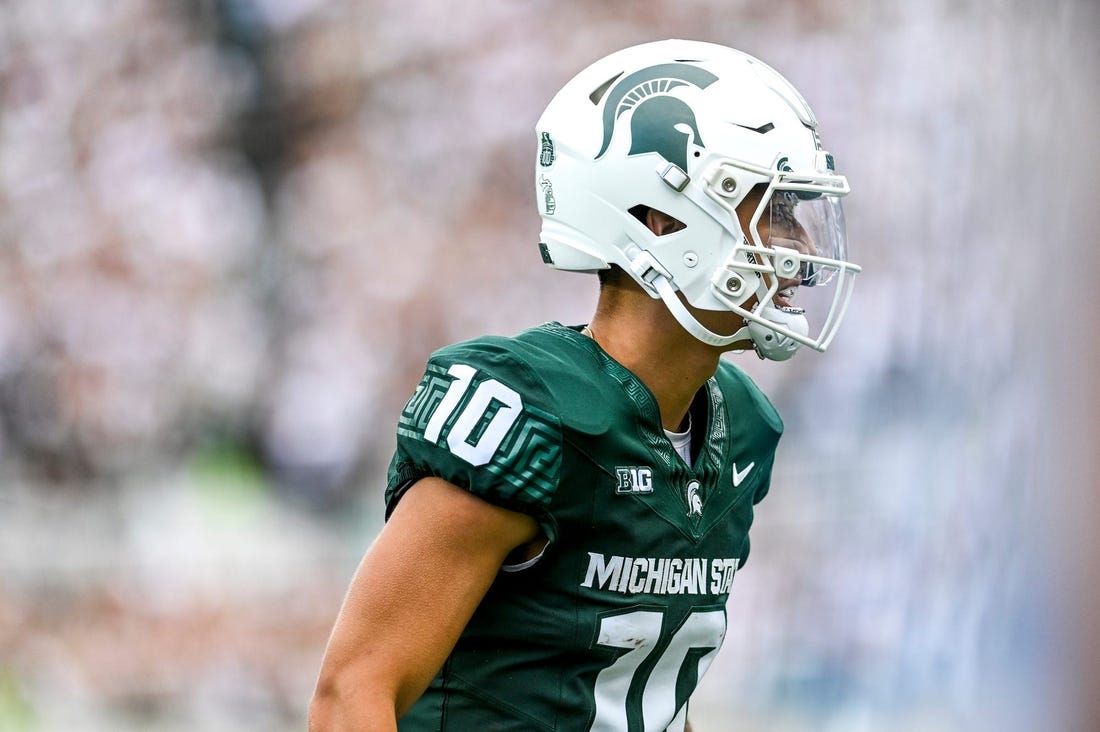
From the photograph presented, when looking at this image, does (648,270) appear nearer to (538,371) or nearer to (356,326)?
(538,371)

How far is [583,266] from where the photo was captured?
162 centimetres

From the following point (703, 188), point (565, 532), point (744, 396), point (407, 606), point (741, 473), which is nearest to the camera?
point (407, 606)

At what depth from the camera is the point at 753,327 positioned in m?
1.59

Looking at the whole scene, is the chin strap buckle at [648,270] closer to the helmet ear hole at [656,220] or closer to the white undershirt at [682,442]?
the helmet ear hole at [656,220]

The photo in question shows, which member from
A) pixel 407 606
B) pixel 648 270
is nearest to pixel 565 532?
pixel 407 606

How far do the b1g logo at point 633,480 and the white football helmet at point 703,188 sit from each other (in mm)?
187

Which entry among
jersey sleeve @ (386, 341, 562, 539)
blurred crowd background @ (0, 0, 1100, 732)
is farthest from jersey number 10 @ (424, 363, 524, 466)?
blurred crowd background @ (0, 0, 1100, 732)

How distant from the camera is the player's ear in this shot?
62.5 inches

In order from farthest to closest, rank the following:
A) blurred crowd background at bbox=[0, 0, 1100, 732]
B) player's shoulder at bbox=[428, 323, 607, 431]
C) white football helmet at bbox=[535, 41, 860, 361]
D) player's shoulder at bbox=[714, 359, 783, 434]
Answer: blurred crowd background at bbox=[0, 0, 1100, 732]
player's shoulder at bbox=[714, 359, 783, 434]
white football helmet at bbox=[535, 41, 860, 361]
player's shoulder at bbox=[428, 323, 607, 431]

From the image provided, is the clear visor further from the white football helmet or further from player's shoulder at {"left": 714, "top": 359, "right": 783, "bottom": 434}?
player's shoulder at {"left": 714, "top": 359, "right": 783, "bottom": 434}

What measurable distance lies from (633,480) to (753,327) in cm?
25

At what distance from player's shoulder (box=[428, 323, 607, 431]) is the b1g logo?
0.07m

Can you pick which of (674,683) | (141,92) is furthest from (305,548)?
(674,683)

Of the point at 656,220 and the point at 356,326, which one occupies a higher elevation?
the point at 656,220
